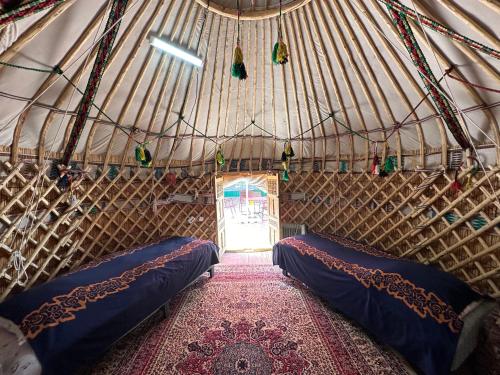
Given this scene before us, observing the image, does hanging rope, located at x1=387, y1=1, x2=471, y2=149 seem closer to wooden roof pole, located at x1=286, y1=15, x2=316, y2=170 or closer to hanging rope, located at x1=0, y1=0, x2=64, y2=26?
wooden roof pole, located at x1=286, y1=15, x2=316, y2=170

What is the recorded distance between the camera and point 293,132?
3.78 metres

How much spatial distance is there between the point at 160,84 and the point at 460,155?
345cm

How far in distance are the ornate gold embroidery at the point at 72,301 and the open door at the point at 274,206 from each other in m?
2.34

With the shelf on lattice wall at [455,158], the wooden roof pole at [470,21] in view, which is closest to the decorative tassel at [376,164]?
the shelf on lattice wall at [455,158]

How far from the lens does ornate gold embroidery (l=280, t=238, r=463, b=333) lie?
64.2 inches

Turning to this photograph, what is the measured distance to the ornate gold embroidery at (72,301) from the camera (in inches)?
60.6

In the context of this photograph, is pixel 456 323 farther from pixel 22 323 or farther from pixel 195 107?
pixel 195 107

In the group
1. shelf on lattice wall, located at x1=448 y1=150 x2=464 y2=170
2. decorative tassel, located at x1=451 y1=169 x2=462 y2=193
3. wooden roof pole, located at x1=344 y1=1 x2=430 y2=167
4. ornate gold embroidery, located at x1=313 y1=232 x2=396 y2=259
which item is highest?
wooden roof pole, located at x1=344 y1=1 x2=430 y2=167

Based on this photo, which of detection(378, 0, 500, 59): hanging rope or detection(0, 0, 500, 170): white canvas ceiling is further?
detection(0, 0, 500, 170): white canvas ceiling

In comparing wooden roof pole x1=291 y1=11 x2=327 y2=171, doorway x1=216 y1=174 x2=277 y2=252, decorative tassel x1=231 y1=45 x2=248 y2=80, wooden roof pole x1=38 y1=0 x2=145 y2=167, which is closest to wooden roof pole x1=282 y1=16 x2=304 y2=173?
wooden roof pole x1=291 y1=11 x2=327 y2=171

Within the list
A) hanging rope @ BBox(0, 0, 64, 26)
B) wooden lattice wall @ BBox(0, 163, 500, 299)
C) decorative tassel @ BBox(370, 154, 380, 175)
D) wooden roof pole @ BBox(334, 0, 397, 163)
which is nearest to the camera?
hanging rope @ BBox(0, 0, 64, 26)

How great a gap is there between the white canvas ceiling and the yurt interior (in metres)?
0.02

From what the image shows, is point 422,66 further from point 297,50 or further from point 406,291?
point 406,291

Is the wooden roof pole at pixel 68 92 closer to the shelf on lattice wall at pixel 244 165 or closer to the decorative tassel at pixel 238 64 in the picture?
the decorative tassel at pixel 238 64
